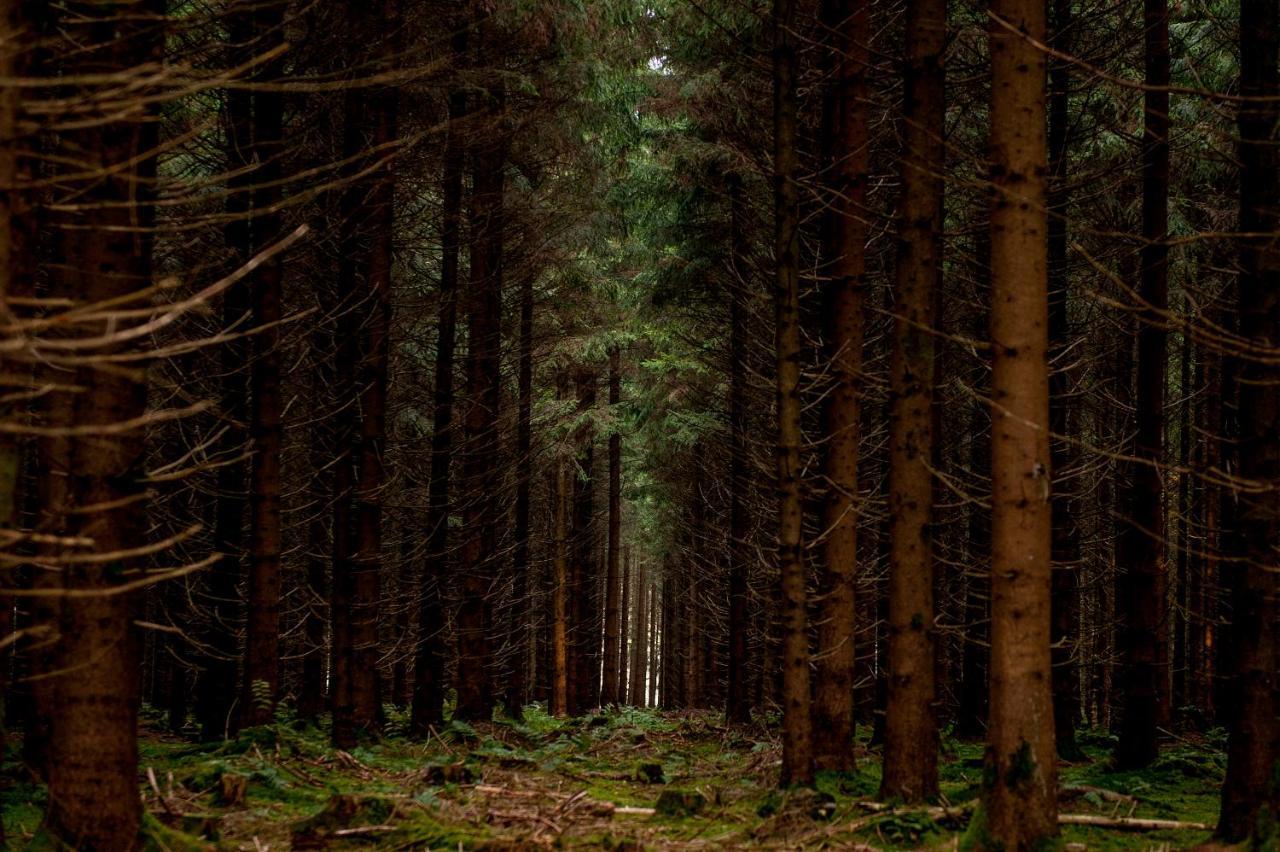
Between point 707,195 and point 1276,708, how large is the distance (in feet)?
41.8

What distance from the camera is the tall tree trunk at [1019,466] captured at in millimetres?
5266

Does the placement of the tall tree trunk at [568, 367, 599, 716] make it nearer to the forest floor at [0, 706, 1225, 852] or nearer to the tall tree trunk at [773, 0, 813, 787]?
the forest floor at [0, 706, 1225, 852]

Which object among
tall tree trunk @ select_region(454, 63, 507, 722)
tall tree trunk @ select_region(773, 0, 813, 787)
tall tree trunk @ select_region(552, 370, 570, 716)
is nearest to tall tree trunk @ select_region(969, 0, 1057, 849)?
tall tree trunk @ select_region(773, 0, 813, 787)

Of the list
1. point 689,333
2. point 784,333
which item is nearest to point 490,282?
point 689,333


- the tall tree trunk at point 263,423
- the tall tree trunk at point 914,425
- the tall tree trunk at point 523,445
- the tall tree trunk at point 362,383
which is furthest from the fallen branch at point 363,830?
the tall tree trunk at point 523,445

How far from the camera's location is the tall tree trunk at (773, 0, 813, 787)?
8242 millimetres

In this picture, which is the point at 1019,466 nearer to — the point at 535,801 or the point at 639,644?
the point at 535,801

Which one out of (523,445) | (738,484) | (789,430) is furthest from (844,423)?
(523,445)

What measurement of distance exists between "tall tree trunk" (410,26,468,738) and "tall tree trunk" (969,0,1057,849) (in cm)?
884

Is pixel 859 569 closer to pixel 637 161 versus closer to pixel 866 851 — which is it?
pixel 866 851

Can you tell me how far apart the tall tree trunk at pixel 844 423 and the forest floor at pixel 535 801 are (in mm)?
697

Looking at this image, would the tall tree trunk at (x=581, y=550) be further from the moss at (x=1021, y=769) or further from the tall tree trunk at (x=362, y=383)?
the moss at (x=1021, y=769)

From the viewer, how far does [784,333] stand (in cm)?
846

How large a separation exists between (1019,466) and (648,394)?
57.6 ft
